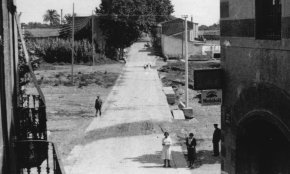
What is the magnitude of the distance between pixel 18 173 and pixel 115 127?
44.4ft

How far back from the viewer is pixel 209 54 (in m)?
64.8

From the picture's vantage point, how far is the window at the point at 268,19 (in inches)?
372

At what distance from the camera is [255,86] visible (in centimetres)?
998

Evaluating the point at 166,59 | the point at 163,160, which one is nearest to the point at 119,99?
the point at 163,160

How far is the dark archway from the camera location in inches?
403

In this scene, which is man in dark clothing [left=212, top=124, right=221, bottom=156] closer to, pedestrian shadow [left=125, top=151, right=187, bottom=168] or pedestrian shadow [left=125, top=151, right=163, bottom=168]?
pedestrian shadow [left=125, top=151, right=187, bottom=168]

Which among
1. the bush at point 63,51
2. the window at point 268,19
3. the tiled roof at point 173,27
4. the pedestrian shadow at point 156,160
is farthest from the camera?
the tiled roof at point 173,27

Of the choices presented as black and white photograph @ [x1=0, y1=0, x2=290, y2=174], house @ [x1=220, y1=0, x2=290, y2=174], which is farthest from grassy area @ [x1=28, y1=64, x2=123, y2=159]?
house @ [x1=220, y1=0, x2=290, y2=174]

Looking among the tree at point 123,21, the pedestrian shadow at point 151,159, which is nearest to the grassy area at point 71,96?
the pedestrian shadow at point 151,159

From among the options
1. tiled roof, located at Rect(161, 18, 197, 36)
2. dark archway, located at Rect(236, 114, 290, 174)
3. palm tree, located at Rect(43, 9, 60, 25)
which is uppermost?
palm tree, located at Rect(43, 9, 60, 25)

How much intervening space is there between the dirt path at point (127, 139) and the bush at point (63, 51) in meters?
22.8

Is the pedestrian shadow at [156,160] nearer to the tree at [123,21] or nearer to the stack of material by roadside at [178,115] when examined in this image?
the stack of material by roadside at [178,115]

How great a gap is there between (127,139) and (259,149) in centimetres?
1071

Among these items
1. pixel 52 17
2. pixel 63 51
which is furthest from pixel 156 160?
pixel 52 17
